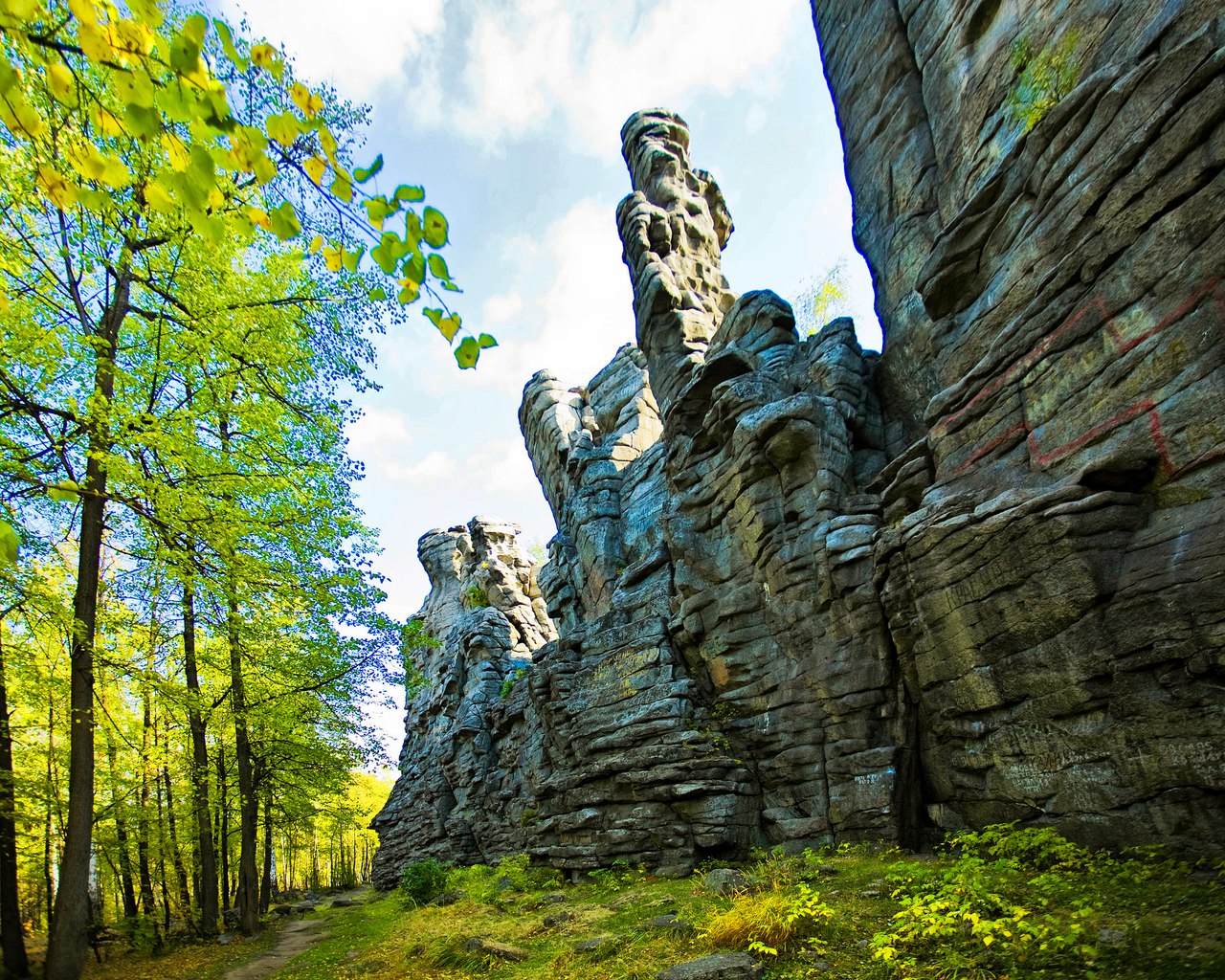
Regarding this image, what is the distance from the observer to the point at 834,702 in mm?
14336

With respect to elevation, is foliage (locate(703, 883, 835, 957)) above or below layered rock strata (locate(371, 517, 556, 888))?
below

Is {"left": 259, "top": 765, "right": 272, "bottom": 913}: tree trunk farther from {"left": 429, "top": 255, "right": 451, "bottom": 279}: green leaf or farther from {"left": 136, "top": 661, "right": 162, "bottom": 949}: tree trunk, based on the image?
{"left": 429, "top": 255, "right": 451, "bottom": 279}: green leaf

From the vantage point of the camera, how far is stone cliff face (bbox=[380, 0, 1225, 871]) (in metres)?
8.65

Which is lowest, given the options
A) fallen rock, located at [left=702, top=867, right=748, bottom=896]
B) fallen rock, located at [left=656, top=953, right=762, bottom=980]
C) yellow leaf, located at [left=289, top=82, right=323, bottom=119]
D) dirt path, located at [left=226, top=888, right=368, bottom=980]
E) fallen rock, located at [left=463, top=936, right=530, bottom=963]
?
dirt path, located at [left=226, top=888, right=368, bottom=980]

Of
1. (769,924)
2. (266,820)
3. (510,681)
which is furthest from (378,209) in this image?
(510,681)

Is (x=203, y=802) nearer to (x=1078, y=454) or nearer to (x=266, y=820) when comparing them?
(x=266, y=820)

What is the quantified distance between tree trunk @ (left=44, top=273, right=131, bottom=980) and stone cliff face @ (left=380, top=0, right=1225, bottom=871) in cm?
1087

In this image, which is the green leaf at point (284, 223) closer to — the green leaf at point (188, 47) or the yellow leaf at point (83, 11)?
the green leaf at point (188, 47)

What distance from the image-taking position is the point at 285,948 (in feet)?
54.0

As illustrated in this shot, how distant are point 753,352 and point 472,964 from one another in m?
18.8

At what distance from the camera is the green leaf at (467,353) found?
3014 millimetres

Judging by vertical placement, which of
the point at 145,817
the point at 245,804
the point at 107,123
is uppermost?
the point at 107,123

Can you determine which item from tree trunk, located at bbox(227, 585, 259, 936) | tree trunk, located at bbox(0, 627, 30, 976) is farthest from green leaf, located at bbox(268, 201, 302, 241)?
tree trunk, located at bbox(227, 585, 259, 936)

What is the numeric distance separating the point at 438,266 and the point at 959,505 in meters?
11.3
